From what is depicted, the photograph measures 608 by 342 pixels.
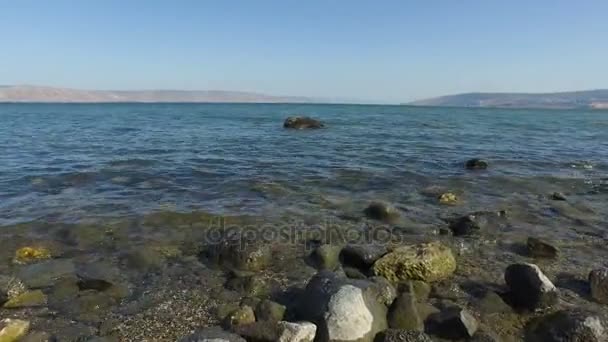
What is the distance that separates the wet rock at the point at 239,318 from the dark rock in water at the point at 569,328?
13.0 ft

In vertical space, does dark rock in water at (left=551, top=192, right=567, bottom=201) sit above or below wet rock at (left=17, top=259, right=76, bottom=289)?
above

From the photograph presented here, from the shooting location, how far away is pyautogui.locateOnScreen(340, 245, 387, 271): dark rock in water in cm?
830

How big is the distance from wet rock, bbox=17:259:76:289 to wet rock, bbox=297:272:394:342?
466cm

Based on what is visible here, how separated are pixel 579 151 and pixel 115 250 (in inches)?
1074

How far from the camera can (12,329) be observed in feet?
19.6

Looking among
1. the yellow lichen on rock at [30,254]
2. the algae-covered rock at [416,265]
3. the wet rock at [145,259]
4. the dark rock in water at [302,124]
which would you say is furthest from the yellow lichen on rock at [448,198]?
the dark rock in water at [302,124]

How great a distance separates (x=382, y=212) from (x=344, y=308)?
5902mm

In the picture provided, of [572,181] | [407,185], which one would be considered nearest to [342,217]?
[407,185]

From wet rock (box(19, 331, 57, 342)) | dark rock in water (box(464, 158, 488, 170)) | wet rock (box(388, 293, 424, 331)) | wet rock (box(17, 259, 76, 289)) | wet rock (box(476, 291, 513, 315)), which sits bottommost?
wet rock (box(19, 331, 57, 342))

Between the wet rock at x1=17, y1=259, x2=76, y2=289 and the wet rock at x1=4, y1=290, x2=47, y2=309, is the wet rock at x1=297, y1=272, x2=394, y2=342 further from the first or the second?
the wet rock at x1=17, y1=259, x2=76, y2=289

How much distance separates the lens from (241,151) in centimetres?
2508

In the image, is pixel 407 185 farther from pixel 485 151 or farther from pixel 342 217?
pixel 485 151

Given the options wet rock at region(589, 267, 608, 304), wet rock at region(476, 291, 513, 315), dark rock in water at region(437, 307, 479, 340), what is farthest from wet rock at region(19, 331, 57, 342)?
wet rock at region(589, 267, 608, 304)

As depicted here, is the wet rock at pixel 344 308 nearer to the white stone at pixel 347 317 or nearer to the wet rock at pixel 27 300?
the white stone at pixel 347 317
